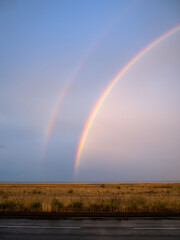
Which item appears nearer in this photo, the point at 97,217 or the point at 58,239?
the point at 58,239

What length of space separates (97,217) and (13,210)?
236 inches

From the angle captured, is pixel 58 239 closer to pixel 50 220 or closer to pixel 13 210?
pixel 50 220

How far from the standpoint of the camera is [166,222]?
1096cm

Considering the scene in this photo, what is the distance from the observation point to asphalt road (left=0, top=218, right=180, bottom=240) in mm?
8406

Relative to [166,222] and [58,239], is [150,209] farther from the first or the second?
[58,239]

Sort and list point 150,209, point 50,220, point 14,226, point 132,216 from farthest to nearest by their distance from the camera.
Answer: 1. point 150,209
2. point 132,216
3. point 50,220
4. point 14,226

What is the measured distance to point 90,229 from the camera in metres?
9.51

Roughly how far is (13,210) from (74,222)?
5759 mm

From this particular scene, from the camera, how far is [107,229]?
31.1ft

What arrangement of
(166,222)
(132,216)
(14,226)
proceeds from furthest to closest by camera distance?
(132,216), (166,222), (14,226)

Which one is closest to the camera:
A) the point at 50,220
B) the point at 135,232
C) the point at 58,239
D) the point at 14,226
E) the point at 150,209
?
the point at 58,239

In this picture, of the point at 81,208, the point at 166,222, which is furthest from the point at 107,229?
the point at 81,208

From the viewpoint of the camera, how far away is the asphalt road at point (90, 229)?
8.41m

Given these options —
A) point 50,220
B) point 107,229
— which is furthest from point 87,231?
point 50,220
